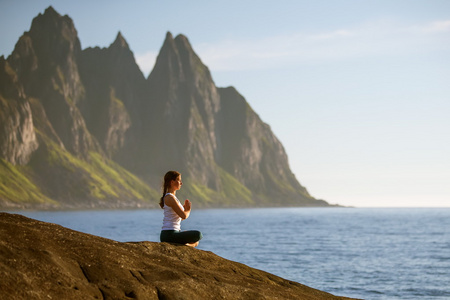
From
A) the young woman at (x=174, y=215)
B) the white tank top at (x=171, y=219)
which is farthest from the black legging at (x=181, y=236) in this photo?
the white tank top at (x=171, y=219)

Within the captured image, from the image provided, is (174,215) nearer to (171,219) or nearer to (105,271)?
(171,219)

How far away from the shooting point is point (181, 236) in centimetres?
1936

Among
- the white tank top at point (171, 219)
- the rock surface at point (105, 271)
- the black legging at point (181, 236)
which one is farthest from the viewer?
the white tank top at point (171, 219)

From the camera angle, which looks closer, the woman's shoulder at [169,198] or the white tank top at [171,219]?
the woman's shoulder at [169,198]

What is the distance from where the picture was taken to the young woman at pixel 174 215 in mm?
19328

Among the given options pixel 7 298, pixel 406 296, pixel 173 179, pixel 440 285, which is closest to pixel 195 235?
pixel 173 179

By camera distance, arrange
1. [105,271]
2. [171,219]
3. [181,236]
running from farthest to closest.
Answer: [171,219] → [181,236] → [105,271]

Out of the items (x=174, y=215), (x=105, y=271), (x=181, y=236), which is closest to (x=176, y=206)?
(x=174, y=215)

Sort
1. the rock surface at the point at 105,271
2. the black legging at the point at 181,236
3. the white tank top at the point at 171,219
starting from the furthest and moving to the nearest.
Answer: the white tank top at the point at 171,219 < the black legging at the point at 181,236 < the rock surface at the point at 105,271

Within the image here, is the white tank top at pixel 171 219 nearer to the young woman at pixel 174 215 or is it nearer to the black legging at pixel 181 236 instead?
the young woman at pixel 174 215

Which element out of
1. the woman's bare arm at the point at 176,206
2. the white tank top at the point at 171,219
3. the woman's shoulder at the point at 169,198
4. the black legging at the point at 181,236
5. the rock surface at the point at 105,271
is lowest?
the rock surface at the point at 105,271

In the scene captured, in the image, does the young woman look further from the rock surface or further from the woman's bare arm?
the rock surface

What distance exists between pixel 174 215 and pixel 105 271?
19.7 ft

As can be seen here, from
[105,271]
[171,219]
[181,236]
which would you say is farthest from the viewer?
[171,219]
